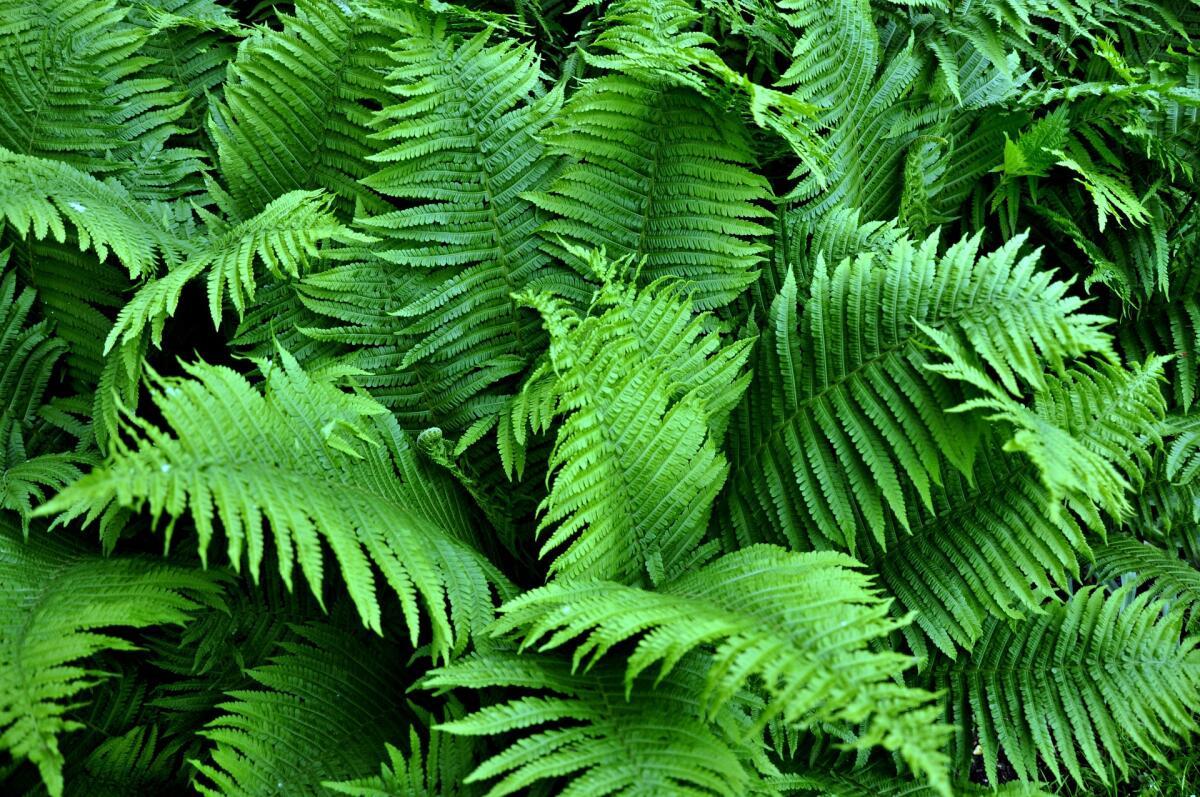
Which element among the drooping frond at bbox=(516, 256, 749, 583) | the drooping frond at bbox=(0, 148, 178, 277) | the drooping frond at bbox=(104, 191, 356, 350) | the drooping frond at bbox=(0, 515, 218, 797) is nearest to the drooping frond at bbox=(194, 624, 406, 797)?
the drooping frond at bbox=(0, 515, 218, 797)

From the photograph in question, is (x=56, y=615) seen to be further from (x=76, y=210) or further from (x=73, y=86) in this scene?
(x=73, y=86)

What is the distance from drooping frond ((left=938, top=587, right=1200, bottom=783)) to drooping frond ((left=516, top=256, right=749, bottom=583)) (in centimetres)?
81

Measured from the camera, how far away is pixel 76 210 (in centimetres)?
194

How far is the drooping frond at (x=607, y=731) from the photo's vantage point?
4.87ft

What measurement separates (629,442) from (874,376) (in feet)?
1.81

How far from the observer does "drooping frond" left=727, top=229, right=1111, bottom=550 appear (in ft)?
5.91

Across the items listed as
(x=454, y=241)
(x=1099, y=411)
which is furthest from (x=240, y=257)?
(x=1099, y=411)

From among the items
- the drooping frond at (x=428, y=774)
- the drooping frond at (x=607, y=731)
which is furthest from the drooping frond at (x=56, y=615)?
the drooping frond at (x=607, y=731)

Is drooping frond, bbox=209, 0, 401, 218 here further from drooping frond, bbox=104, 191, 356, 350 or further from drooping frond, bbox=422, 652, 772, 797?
drooping frond, bbox=422, 652, 772, 797

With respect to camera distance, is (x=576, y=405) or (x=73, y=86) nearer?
(x=576, y=405)

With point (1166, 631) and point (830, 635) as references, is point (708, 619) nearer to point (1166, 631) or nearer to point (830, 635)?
point (830, 635)

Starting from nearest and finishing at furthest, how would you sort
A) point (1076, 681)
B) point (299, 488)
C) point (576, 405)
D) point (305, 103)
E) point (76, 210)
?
1. point (299, 488)
2. point (576, 405)
3. point (76, 210)
4. point (1076, 681)
5. point (305, 103)

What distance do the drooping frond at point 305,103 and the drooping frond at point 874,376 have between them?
1157 millimetres

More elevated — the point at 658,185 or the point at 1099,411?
the point at 658,185
